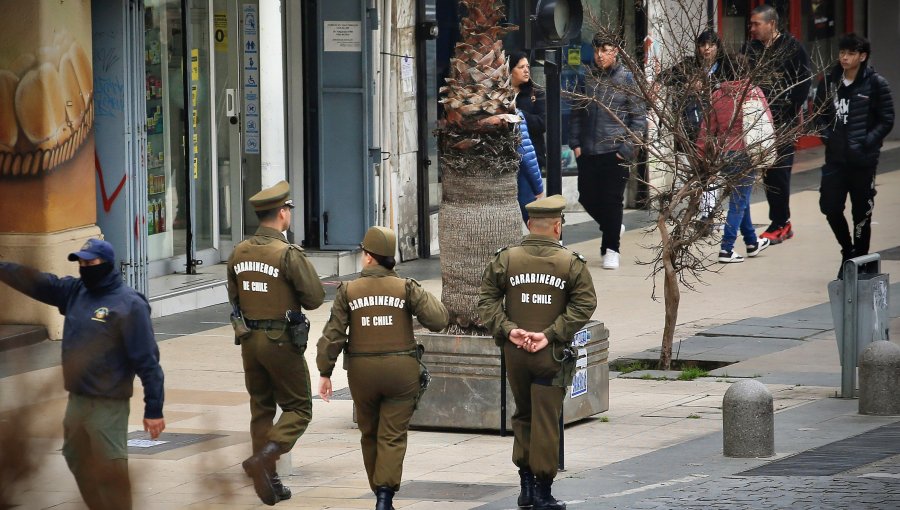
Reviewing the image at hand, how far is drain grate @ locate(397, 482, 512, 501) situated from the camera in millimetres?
7879

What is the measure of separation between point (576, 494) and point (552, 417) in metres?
0.52

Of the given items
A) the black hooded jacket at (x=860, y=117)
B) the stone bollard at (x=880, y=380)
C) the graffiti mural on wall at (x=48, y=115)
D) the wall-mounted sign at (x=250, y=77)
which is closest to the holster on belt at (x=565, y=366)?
the stone bollard at (x=880, y=380)

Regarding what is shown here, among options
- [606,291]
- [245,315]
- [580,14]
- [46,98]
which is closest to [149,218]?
[46,98]

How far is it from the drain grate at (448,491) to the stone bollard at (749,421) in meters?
1.36

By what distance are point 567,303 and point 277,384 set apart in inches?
60.8

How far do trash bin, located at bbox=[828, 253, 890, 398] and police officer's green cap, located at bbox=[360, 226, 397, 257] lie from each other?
391cm

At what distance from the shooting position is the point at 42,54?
39.7 ft

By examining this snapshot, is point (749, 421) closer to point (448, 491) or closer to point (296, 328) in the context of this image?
point (448, 491)

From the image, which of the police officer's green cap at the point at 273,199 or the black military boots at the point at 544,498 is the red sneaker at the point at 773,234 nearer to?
the police officer's green cap at the point at 273,199

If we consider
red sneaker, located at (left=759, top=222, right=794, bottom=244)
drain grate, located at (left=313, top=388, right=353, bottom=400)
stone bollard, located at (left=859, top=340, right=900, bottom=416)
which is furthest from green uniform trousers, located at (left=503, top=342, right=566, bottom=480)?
red sneaker, located at (left=759, top=222, right=794, bottom=244)

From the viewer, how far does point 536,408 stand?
301 inches

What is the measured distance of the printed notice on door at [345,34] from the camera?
53.4 ft

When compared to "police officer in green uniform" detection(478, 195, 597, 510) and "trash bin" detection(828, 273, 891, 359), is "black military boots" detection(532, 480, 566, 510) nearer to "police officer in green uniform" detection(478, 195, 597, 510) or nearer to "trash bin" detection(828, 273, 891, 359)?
"police officer in green uniform" detection(478, 195, 597, 510)

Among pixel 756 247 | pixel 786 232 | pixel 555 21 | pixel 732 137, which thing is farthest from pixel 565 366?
pixel 786 232
